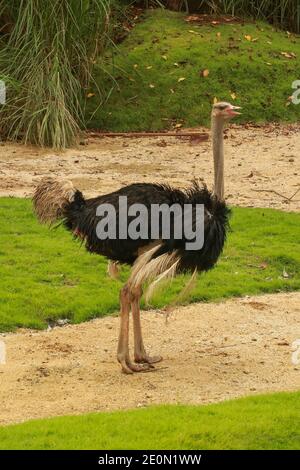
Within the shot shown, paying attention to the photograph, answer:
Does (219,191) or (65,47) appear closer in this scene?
(219,191)

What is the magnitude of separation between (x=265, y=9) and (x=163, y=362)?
44.2ft

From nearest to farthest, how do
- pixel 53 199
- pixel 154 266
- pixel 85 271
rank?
pixel 154 266
pixel 53 199
pixel 85 271

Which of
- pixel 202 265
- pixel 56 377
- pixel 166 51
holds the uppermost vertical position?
pixel 166 51

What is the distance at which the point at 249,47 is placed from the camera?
1905 cm

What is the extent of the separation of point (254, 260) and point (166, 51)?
840 cm

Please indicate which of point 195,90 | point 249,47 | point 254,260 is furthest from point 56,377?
point 249,47

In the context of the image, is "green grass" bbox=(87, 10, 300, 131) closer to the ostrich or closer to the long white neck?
the long white neck

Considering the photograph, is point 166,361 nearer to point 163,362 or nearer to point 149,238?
point 163,362

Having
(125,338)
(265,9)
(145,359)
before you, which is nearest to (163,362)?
(145,359)

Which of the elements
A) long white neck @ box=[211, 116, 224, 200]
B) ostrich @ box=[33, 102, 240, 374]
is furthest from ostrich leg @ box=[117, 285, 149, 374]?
long white neck @ box=[211, 116, 224, 200]

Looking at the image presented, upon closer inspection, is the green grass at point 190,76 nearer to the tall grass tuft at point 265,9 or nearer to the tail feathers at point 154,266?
the tall grass tuft at point 265,9

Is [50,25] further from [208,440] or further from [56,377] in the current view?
[208,440]

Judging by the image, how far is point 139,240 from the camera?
760 cm

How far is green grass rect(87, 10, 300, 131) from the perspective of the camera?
1756cm
